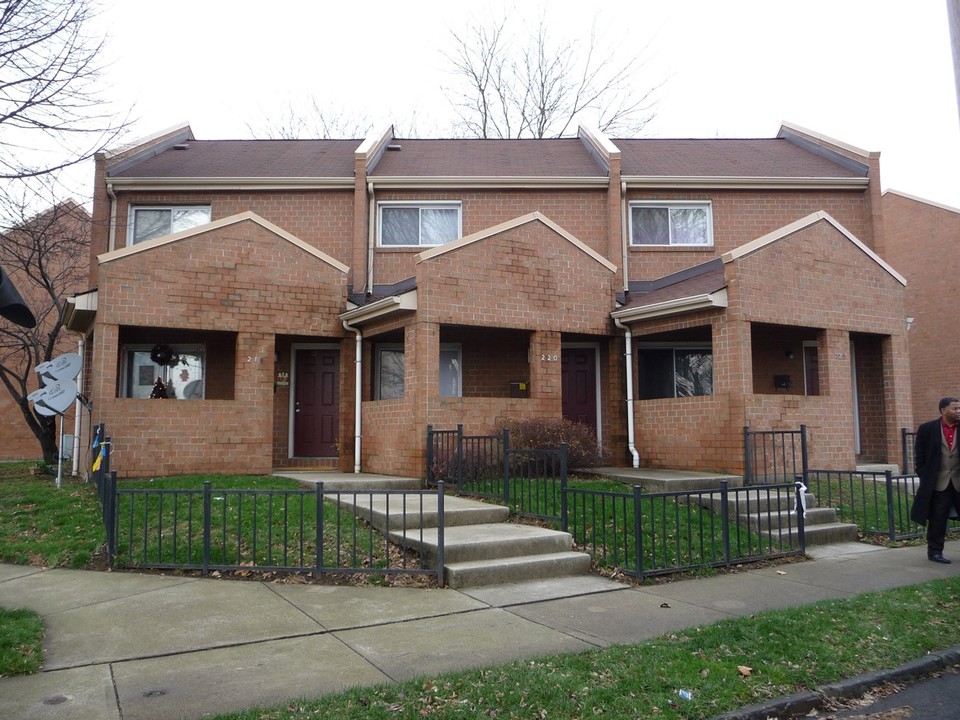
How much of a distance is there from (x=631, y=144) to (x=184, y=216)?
36.7 feet

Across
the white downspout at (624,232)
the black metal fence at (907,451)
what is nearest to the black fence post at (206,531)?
the white downspout at (624,232)

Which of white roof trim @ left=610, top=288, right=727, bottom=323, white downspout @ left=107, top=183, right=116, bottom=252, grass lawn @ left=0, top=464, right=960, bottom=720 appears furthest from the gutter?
grass lawn @ left=0, top=464, right=960, bottom=720

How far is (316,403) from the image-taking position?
15391 mm

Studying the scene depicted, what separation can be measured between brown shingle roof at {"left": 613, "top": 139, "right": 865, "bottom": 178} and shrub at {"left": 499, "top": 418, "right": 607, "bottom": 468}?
273 inches

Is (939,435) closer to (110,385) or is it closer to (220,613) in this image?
(220,613)

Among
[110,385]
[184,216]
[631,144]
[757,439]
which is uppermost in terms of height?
[631,144]

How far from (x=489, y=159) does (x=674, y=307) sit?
24.0 feet

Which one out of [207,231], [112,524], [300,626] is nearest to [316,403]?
[207,231]

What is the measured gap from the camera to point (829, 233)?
13.5m

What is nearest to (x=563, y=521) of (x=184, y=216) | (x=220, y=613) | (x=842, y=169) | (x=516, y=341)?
(x=220, y=613)

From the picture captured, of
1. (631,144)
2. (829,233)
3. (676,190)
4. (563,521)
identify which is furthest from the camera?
(631,144)

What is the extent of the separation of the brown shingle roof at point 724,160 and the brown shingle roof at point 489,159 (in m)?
1.21

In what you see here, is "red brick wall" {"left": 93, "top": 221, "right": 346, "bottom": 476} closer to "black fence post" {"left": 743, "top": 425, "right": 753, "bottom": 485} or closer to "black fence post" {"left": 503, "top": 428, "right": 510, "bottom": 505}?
"black fence post" {"left": 503, "top": 428, "right": 510, "bottom": 505}

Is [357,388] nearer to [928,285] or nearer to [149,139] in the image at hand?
[149,139]
